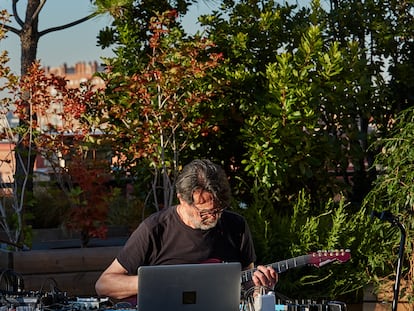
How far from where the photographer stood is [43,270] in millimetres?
7039

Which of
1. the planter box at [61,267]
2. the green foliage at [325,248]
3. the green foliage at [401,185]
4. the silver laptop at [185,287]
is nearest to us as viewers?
the silver laptop at [185,287]

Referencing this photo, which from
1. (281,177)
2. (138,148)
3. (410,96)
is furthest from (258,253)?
(410,96)

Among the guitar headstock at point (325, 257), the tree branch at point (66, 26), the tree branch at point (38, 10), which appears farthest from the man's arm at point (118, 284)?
the tree branch at point (38, 10)

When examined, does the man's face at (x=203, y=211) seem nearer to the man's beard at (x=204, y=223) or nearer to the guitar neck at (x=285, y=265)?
the man's beard at (x=204, y=223)

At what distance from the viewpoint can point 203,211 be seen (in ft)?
14.7

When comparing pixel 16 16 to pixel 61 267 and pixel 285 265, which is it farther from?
pixel 285 265

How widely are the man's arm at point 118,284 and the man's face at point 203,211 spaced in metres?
0.37

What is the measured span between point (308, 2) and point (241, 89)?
54.9 inches

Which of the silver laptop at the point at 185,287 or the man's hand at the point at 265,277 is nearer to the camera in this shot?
the silver laptop at the point at 185,287

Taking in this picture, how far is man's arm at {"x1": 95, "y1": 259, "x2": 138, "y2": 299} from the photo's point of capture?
4355mm

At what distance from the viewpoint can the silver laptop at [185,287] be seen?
355cm

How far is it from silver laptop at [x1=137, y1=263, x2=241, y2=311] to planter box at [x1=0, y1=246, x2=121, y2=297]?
138 inches

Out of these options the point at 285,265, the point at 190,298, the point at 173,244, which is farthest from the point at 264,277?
the point at 190,298

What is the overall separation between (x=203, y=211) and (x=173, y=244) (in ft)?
0.84
